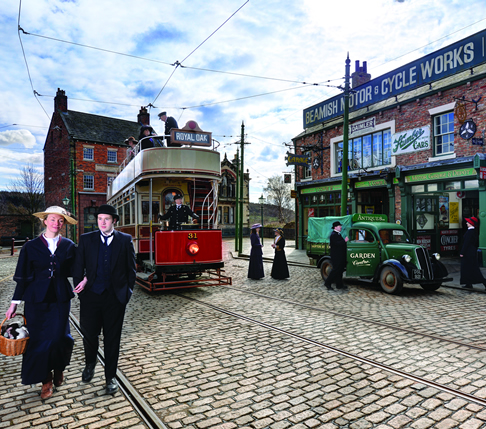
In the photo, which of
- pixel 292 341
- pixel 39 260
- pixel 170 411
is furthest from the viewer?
pixel 292 341

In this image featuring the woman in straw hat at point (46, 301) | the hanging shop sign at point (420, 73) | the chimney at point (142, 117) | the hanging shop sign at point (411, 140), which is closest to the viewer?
the woman in straw hat at point (46, 301)

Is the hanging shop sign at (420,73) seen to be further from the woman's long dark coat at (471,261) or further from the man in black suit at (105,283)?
the man in black suit at (105,283)

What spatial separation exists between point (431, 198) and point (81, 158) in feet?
100.0

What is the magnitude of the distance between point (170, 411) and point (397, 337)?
11.7 ft

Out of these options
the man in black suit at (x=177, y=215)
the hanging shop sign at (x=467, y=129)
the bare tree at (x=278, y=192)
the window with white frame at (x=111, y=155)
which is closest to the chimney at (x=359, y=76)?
the hanging shop sign at (x=467, y=129)

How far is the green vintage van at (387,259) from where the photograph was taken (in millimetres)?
8914

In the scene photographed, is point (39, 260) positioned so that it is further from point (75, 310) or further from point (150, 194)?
point (150, 194)

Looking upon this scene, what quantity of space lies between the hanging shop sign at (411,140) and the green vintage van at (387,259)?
582 centimetres

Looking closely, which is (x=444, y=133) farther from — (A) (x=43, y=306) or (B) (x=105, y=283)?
(A) (x=43, y=306)

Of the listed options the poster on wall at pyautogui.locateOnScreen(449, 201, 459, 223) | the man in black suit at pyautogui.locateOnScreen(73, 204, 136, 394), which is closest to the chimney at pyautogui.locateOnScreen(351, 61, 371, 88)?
the poster on wall at pyautogui.locateOnScreen(449, 201, 459, 223)

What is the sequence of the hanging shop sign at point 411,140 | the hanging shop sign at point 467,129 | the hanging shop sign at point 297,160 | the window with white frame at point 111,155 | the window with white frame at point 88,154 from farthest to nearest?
the window with white frame at point 111,155, the window with white frame at point 88,154, the hanging shop sign at point 297,160, the hanging shop sign at point 411,140, the hanging shop sign at point 467,129

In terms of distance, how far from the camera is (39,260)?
3.67 meters

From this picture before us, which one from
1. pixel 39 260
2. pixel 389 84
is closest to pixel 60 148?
pixel 389 84

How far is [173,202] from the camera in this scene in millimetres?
10062
